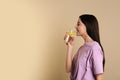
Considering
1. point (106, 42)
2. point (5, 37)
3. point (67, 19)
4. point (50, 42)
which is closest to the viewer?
point (5, 37)

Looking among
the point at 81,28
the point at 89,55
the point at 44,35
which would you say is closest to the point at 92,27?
the point at 81,28

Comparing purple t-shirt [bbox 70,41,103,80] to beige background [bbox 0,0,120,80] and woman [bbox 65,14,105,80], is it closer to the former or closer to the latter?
woman [bbox 65,14,105,80]

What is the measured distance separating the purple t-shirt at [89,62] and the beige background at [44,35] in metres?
0.31

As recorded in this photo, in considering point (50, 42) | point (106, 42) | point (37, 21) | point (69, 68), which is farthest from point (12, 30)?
point (106, 42)

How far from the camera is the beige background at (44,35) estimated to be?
1600 millimetres

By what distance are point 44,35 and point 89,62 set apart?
0.42 m

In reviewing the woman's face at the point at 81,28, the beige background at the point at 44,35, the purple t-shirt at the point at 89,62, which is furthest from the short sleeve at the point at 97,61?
the beige background at the point at 44,35

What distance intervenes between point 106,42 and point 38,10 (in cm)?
80

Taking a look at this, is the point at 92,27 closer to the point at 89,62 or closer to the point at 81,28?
the point at 81,28

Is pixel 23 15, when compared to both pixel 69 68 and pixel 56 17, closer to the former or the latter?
pixel 56 17

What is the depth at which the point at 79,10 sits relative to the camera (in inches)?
83.2

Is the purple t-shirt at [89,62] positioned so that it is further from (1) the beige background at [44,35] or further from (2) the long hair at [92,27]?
(1) the beige background at [44,35]

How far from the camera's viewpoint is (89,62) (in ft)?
5.35

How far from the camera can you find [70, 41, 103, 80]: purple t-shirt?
1595 millimetres
